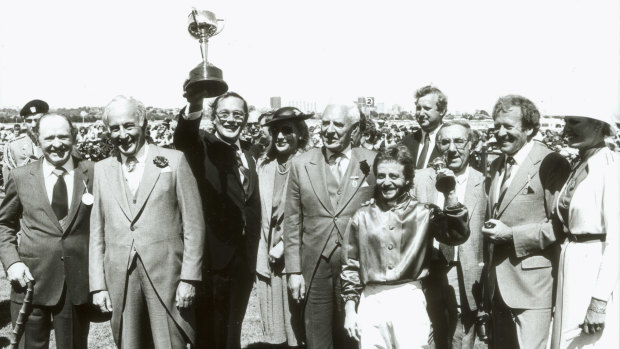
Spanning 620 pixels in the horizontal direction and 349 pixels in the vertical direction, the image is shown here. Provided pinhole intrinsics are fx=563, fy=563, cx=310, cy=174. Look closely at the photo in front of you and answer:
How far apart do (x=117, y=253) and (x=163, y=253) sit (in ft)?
1.04

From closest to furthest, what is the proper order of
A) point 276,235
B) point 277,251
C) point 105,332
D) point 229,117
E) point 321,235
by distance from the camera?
point 321,235 → point 229,117 → point 277,251 → point 276,235 → point 105,332

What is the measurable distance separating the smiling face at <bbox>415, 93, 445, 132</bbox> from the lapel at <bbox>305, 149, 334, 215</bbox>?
1.45 metres

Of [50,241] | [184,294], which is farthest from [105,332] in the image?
[184,294]

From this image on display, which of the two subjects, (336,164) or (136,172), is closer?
(136,172)

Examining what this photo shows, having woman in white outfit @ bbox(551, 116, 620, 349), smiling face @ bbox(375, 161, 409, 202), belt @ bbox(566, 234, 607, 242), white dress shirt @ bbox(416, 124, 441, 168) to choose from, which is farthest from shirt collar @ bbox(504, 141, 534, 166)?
white dress shirt @ bbox(416, 124, 441, 168)

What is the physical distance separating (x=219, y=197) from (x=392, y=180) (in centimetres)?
155

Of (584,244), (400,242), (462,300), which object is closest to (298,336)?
(462,300)

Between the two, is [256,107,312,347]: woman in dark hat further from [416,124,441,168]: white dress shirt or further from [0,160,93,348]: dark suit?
[0,160,93,348]: dark suit

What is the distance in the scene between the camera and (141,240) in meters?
3.97

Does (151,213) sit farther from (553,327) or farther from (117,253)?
(553,327)

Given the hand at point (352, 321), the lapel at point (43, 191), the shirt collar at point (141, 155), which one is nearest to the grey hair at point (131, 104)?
the shirt collar at point (141, 155)

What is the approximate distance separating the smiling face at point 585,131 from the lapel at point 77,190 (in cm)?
357

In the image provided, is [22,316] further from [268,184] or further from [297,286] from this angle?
[268,184]

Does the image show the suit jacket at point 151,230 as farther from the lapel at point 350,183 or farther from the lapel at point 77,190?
the lapel at point 350,183
